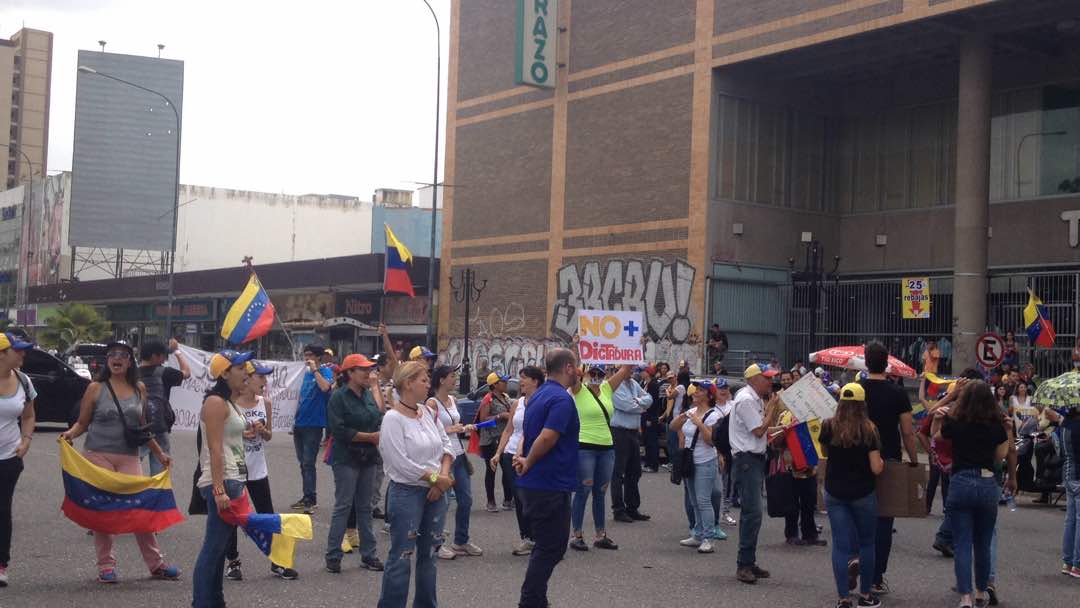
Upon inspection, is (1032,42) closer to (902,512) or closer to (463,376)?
(463,376)

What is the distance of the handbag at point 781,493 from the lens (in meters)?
12.2

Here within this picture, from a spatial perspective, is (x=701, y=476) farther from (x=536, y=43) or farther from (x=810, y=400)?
(x=536, y=43)

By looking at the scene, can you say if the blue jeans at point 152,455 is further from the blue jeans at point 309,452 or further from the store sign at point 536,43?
the store sign at point 536,43

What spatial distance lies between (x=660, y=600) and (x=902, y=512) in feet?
6.27

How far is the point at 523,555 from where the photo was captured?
36.6ft

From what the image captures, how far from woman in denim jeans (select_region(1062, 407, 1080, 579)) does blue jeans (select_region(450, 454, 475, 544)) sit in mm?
5244

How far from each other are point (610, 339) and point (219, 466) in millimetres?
7644

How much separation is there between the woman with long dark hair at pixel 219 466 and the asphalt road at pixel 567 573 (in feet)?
2.69

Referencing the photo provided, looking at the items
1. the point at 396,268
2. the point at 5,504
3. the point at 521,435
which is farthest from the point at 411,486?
the point at 396,268

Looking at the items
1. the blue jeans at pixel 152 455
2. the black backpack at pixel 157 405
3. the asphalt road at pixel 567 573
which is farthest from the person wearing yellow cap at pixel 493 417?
the black backpack at pixel 157 405

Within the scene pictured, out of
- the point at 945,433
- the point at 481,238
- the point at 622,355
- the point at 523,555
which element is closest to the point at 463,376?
the point at 481,238

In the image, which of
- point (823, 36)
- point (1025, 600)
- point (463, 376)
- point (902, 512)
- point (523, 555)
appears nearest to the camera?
point (902, 512)

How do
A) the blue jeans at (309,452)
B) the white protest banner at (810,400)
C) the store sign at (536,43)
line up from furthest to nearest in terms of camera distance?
the store sign at (536,43), the blue jeans at (309,452), the white protest banner at (810,400)

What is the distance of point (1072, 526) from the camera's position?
1073 centimetres
